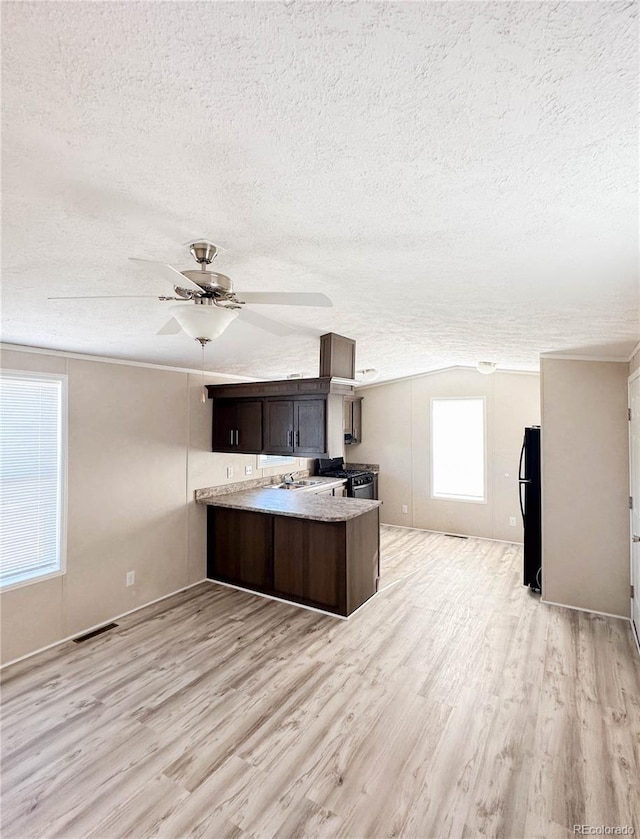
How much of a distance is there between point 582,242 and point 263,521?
12.1 feet

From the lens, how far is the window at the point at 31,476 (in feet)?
10.1

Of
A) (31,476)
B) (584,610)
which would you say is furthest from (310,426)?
(584,610)

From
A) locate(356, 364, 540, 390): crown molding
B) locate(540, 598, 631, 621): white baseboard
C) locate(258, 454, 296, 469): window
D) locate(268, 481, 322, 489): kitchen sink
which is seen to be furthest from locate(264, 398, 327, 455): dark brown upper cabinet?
locate(356, 364, 540, 390): crown molding

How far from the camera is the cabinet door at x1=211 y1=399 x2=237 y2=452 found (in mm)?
4684

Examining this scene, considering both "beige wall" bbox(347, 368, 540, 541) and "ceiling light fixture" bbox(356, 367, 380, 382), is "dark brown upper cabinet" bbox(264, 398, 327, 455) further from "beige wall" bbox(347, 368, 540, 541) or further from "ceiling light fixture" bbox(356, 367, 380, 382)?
"beige wall" bbox(347, 368, 540, 541)

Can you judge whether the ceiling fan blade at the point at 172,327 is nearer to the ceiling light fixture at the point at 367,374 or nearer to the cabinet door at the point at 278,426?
the cabinet door at the point at 278,426

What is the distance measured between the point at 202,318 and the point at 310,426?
2.50 meters

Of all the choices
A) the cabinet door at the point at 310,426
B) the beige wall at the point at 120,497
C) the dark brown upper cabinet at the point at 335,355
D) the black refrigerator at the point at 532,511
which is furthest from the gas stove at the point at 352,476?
the dark brown upper cabinet at the point at 335,355

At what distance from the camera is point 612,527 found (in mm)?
3814

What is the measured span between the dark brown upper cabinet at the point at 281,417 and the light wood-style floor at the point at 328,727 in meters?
1.63

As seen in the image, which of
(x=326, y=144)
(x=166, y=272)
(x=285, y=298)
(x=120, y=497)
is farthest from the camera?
(x=120, y=497)

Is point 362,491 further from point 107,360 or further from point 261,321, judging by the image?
point 261,321

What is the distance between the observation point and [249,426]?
4.59 metres

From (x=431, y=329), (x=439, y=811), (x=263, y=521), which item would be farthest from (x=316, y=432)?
(x=439, y=811)
